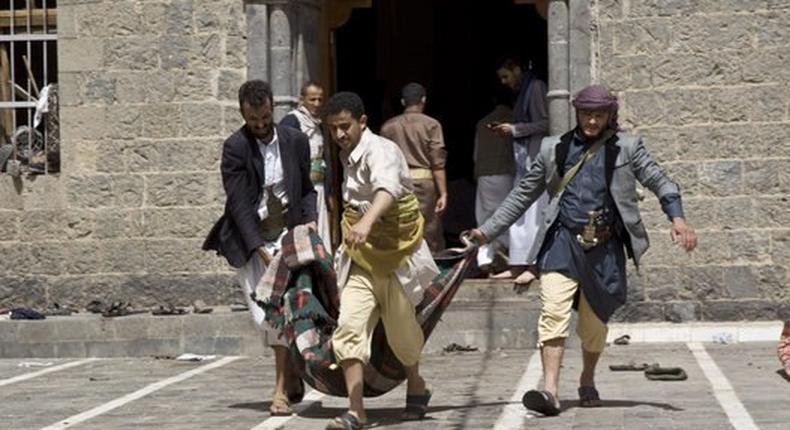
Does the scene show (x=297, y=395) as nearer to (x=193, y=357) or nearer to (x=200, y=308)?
(x=193, y=357)

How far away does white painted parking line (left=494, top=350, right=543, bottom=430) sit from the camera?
1052 cm

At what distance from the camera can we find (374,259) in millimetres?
10562

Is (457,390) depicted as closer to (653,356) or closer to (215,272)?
(653,356)

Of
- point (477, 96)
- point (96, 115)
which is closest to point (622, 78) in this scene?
point (96, 115)

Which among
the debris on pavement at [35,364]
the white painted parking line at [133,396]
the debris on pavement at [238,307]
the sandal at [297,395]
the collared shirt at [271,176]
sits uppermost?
the collared shirt at [271,176]

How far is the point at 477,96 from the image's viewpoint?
915 inches

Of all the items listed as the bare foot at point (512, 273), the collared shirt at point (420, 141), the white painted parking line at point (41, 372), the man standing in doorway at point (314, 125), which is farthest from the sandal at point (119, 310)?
the bare foot at point (512, 273)

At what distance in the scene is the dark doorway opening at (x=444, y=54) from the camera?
22.3m

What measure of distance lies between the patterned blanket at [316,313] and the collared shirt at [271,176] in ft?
1.26

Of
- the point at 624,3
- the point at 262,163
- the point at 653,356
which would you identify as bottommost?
Result: the point at 653,356

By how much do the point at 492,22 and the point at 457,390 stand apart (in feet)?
37.1

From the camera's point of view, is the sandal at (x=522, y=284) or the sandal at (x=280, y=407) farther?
the sandal at (x=522, y=284)

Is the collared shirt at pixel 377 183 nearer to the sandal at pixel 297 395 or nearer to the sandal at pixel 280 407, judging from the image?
the sandal at pixel 280 407

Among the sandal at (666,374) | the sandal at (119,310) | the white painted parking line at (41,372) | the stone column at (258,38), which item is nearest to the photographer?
the sandal at (666,374)
